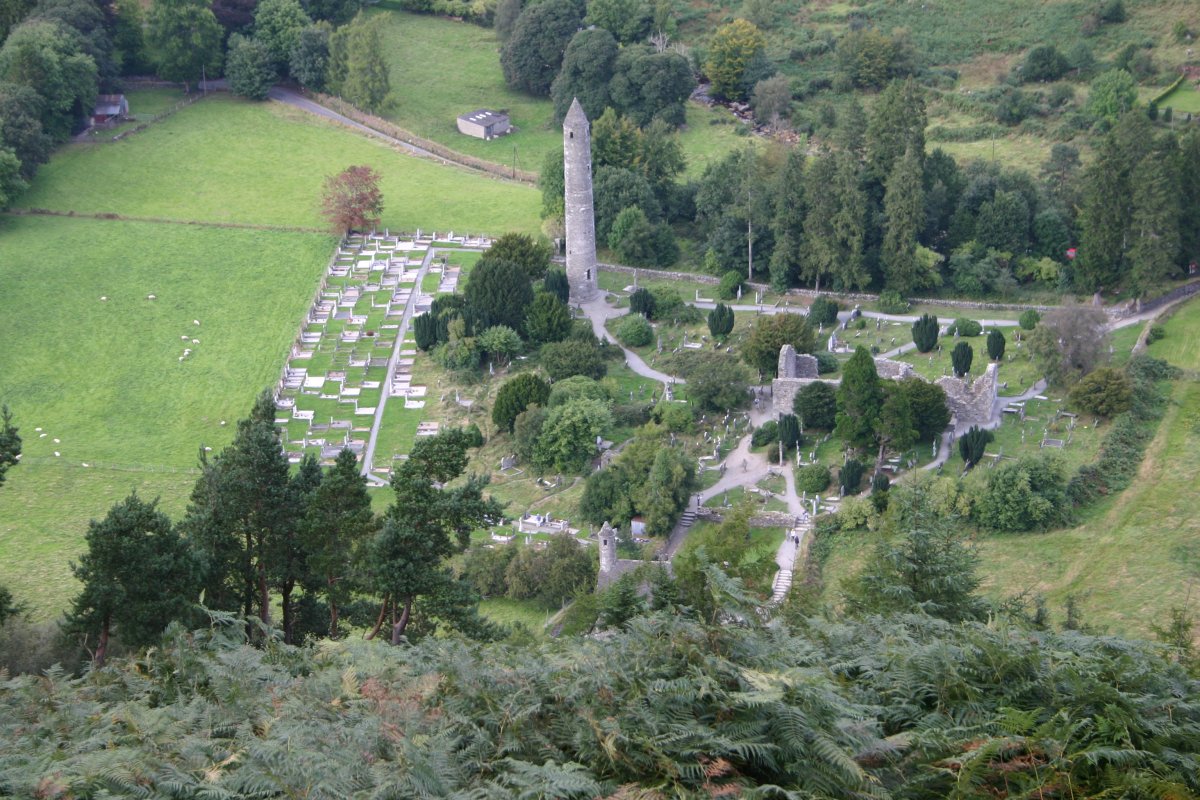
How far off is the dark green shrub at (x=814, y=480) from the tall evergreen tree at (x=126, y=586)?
19.9 metres

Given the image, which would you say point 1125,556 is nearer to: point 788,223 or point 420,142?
point 788,223

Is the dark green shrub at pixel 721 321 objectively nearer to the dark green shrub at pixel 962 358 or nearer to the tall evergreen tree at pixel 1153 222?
the dark green shrub at pixel 962 358

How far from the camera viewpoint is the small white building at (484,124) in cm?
7150

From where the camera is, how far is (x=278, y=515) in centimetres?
2734

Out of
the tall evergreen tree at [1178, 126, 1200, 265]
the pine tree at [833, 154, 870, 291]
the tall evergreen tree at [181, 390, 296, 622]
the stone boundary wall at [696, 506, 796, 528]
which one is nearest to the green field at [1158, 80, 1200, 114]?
the tall evergreen tree at [1178, 126, 1200, 265]

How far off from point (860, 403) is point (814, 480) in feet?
9.70

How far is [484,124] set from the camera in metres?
71.4

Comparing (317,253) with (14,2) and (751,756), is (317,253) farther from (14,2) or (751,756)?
(751,756)

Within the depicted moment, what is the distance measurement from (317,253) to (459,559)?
25.2 meters

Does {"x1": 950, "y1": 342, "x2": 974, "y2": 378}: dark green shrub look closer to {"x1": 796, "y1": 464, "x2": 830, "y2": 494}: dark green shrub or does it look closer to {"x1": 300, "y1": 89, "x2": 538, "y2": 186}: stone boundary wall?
{"x1": 796, "y1": 464, "x2": 830, "y2": 494}: dark green shrub

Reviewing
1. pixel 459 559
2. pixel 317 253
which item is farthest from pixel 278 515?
pixel 317 253

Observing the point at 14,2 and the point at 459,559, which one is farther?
the point at 14,2

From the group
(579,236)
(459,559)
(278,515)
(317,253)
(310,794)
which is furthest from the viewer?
(317,253)

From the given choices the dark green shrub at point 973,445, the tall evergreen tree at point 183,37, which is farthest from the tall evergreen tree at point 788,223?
the tall evergreen tree at point 183,37
